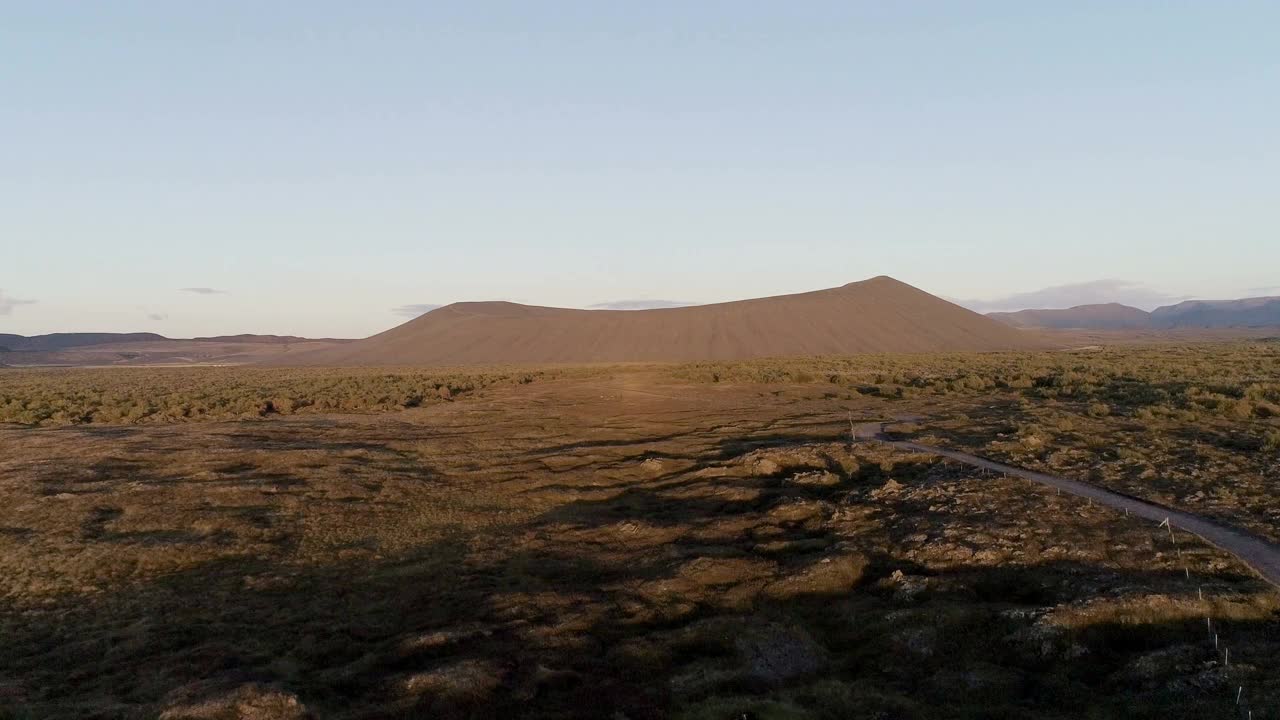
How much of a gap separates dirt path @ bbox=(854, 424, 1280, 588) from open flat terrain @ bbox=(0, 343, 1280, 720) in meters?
0.35

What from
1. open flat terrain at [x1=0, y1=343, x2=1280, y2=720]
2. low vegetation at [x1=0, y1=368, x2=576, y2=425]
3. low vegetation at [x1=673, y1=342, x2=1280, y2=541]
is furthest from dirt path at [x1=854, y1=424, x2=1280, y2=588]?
low vegetation at [x1=0, y1=368, x2=576, y2=425]

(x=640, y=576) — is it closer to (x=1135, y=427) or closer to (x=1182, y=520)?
(x=1182, y=520)

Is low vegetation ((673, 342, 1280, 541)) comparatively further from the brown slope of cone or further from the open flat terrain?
the brown slope of cone

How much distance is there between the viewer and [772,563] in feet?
40.7

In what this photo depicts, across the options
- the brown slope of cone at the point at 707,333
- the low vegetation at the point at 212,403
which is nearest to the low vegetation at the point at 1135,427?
the low vegetation at the point at 212,403

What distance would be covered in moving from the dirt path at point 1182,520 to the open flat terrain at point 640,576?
351 millimetres

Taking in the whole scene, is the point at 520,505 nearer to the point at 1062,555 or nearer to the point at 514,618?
the point at 514,618

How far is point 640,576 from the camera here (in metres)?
12.1

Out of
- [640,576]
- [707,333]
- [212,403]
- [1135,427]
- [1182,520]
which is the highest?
[707,333]

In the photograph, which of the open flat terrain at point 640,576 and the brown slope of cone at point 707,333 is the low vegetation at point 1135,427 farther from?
the brown slope of cone at point 707,333

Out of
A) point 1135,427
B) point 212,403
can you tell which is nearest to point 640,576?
point 1135,427

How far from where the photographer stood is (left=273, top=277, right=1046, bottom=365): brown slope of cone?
10606 centimetres

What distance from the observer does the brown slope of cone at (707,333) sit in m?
106

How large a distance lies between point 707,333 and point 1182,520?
10340 cm
